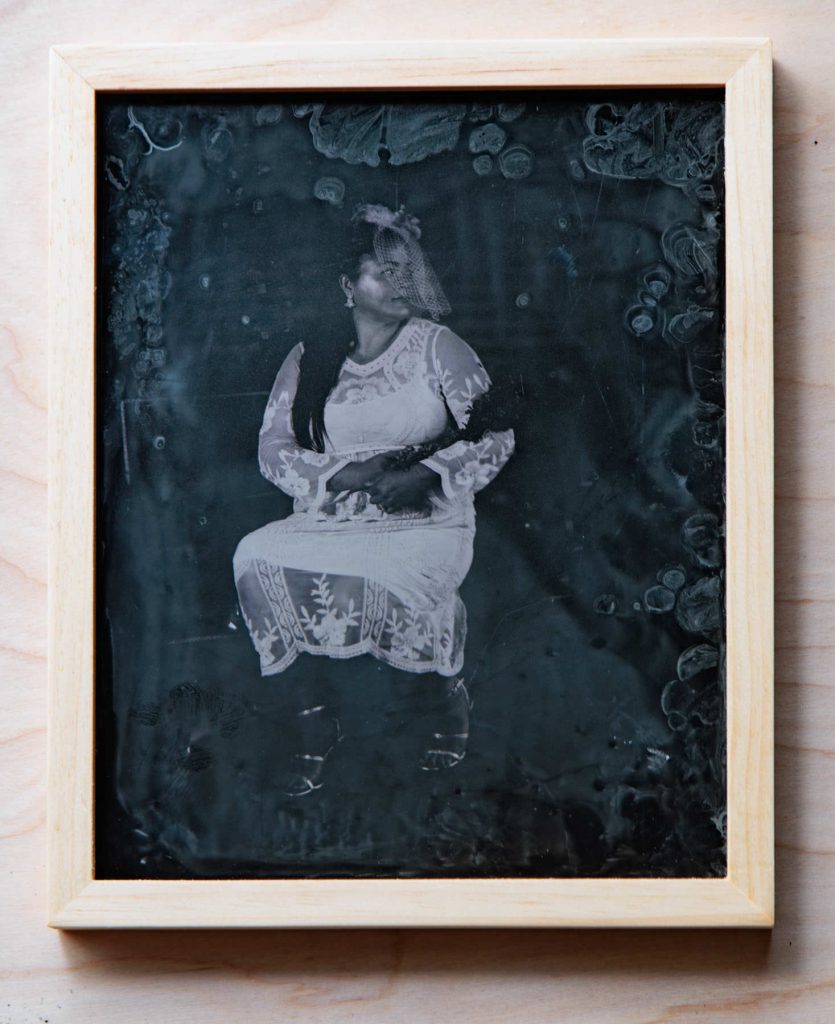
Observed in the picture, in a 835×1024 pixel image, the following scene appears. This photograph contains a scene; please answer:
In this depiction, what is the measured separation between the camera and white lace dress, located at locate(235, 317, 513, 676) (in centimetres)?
49

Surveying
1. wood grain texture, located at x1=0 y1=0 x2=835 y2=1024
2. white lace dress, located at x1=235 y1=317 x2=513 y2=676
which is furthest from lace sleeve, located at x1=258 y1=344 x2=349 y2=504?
wood grain texture, located at x1=0 y1=0 x2=835 y2=1024

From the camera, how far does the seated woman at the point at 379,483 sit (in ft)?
1.61

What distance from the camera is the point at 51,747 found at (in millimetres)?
484

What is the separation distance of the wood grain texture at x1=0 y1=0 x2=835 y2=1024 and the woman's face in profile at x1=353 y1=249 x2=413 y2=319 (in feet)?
0.44

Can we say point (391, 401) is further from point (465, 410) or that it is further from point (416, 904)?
point (416, 904)

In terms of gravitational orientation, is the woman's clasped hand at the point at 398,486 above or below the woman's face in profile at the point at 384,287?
below

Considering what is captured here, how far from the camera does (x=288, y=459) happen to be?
49cm

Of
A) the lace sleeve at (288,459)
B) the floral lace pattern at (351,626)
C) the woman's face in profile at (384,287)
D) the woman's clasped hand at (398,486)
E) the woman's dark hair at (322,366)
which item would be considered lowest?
the floral lace pattern at (351,626)

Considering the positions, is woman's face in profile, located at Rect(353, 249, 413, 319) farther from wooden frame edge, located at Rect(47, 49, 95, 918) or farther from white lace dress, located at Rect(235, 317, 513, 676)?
wooden frame edge, located at Rect(47, 49, 95, 918)

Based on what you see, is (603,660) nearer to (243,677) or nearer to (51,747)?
(243,677)

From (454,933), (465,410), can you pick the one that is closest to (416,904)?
(454,933)

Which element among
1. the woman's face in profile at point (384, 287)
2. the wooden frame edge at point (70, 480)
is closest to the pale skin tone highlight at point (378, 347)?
the woman's face in profile at point (384, 287)

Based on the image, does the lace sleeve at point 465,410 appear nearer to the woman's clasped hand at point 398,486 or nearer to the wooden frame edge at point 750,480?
the woman's clasped hand at point 398,486

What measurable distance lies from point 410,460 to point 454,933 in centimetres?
26
